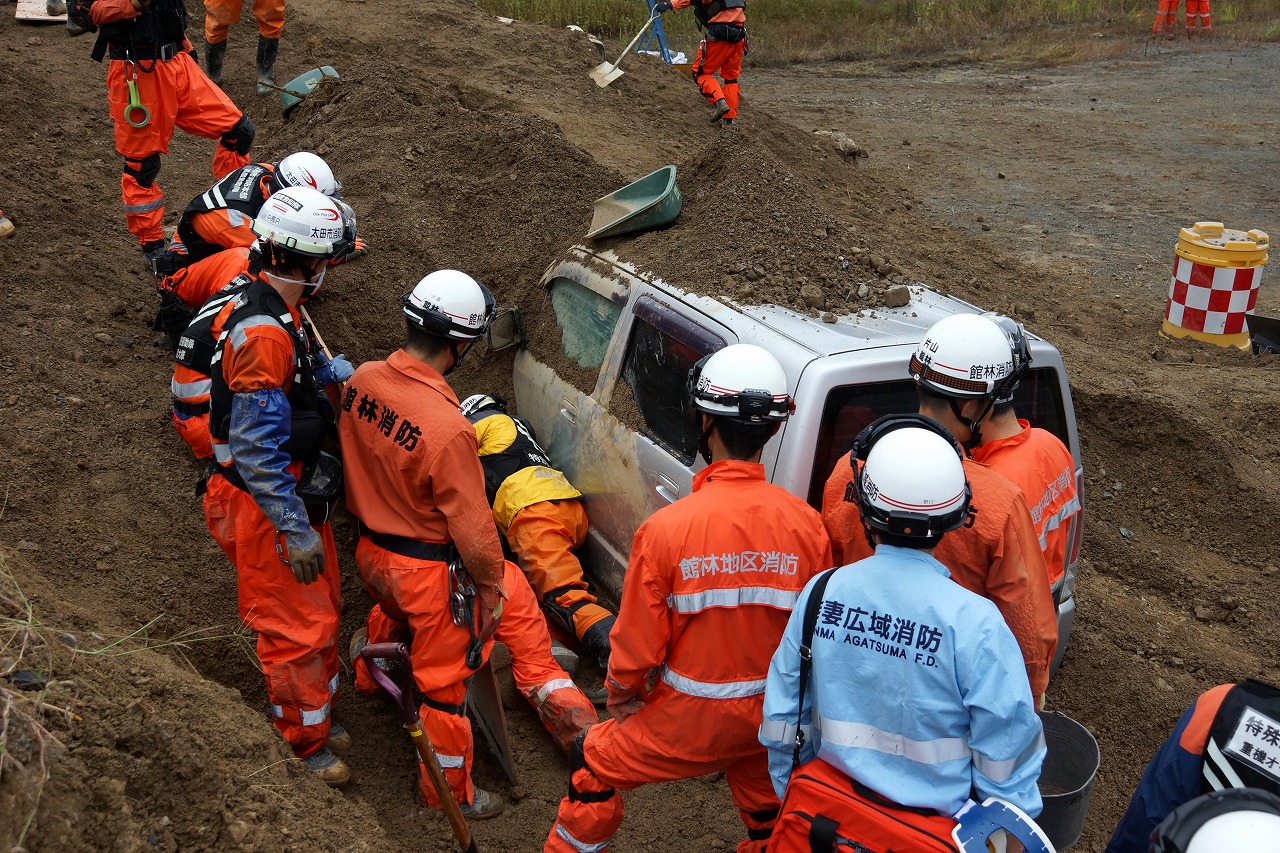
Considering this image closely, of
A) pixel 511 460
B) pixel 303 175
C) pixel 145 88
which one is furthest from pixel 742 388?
pixel 145 88

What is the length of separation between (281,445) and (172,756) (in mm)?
1229

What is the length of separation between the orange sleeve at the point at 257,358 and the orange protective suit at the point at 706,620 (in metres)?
1.52

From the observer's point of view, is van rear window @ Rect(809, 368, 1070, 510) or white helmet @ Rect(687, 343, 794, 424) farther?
van rear window @ Rect(809, 368, 1070, 510)

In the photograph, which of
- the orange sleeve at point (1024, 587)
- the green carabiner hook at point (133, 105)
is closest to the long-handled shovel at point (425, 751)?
the orange sleeve at point (1024, 587)

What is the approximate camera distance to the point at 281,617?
4066 mm

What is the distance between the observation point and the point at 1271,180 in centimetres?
1235

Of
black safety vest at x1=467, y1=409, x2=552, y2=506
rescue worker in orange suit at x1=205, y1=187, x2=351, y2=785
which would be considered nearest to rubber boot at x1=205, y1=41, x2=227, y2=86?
black safety vest at x1=467, y1=409, x2=552, y2=506

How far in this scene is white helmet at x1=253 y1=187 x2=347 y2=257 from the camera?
396 centimetres

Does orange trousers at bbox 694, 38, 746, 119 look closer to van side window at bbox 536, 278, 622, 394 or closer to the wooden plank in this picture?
van side window at bbox 536, 278, 622, 394

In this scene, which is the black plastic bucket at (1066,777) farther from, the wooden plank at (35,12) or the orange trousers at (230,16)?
the wooden plank at (35,12)

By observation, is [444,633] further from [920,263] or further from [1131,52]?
[1131,52]

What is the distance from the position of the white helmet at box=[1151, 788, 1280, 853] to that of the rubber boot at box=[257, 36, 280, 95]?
34.2 ft

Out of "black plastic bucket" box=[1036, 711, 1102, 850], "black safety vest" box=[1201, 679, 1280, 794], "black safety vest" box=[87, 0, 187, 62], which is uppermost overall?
"black safety vest" box=[87, 0, 187, 62]

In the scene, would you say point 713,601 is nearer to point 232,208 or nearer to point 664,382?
point 664,382
